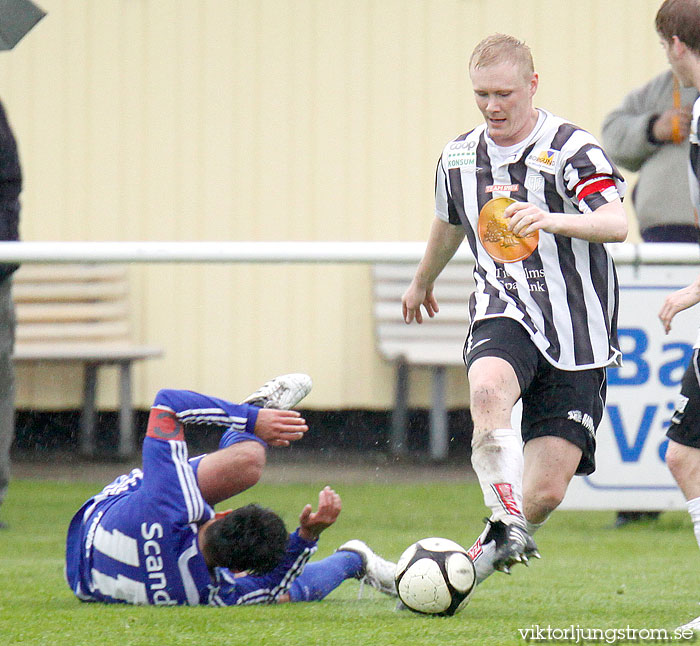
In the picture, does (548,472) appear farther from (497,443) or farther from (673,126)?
(673,126)

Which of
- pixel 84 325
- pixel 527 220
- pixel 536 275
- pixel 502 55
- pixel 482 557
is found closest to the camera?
pixel 527 220

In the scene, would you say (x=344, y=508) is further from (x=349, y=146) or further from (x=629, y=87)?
(x=629, y=87)

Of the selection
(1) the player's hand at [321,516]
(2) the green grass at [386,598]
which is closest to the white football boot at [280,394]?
(1) the player's hand at [321,516]

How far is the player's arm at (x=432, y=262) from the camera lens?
4.48 m

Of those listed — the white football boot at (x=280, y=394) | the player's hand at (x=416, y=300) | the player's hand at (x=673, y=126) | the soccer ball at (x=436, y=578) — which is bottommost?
the soccer ball at (x=436, y=578)

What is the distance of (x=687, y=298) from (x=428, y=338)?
3806 millimetres

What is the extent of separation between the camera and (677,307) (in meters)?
3.78

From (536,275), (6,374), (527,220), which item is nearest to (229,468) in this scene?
(536,275)

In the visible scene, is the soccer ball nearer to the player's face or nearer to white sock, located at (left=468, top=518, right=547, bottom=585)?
white sock, located at (left=468, top=518, right=547, bottom=585)

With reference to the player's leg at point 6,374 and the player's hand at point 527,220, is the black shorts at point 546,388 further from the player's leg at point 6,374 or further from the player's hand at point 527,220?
the player's leg at point 6,374

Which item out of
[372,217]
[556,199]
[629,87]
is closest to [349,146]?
[372,217]

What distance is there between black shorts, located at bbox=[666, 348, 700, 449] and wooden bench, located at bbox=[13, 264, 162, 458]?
3542 mm

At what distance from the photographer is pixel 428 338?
7.54 metres

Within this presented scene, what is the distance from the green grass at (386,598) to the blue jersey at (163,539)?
0.09 metres
